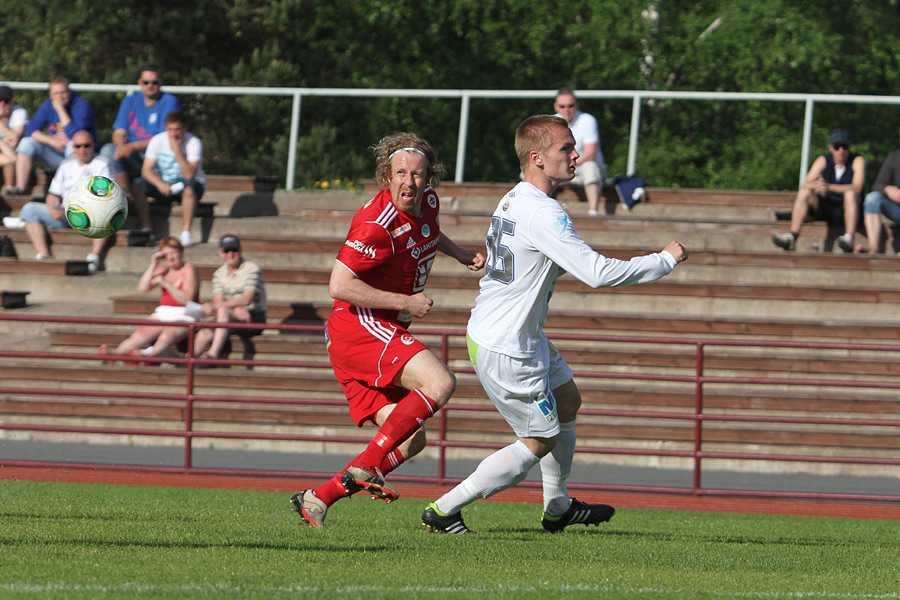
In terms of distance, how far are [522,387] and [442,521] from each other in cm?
104

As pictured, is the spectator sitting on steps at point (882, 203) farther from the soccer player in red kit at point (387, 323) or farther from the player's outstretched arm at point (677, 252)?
the player's outstretched arm at point (677, 252)

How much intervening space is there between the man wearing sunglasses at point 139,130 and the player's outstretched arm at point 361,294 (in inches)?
344

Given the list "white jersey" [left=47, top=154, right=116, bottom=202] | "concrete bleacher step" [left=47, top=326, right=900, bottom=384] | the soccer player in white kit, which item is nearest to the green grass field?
the soccer player in white kit

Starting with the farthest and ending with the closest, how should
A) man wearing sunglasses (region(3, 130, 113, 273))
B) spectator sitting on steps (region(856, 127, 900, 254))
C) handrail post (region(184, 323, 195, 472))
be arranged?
man wearing sunglasses (region(3, 130, 113, 273)) < spectator sitting on steps (region(856, 127, 900, 254)) < handrail post (region(184, 323, 195, 472))

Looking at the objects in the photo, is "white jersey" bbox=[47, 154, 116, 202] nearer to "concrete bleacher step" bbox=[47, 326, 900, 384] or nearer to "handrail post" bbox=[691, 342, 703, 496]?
"concrete bleacher step" bbox=[47, 326, 900, 384]

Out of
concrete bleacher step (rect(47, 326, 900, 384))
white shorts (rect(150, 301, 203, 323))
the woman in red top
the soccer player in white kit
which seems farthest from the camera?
white shorts (rect(150, 301, 203, 323))

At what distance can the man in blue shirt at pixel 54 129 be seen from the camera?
14.8 metres

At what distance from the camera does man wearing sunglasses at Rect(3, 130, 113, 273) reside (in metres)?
13.1

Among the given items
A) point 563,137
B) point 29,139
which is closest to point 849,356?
point 563,137

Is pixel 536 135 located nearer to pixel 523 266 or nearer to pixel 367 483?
pixel 523 266

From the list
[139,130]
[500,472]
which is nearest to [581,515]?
[500,472]

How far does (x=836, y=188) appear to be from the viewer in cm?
1329

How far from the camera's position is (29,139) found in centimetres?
1498

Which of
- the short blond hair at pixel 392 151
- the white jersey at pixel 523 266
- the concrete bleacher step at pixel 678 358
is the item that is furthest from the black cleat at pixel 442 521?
the concrete bleacher step at pixel 678 358
